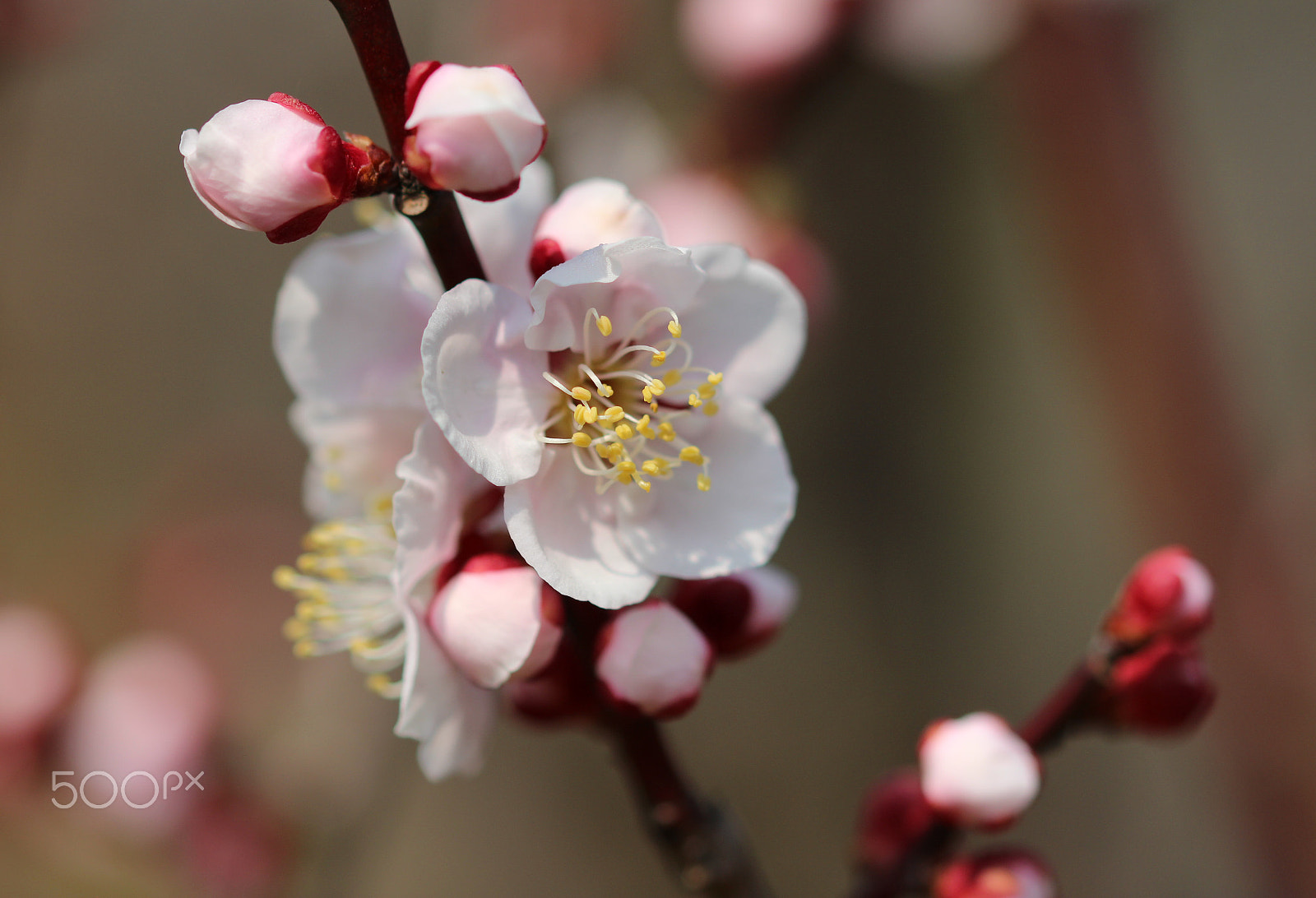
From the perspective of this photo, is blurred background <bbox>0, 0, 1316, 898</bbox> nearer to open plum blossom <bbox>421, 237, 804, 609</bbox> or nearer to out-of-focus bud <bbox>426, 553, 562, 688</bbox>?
open plum blossom <bbox>421, 237, 804, 609</bbox>

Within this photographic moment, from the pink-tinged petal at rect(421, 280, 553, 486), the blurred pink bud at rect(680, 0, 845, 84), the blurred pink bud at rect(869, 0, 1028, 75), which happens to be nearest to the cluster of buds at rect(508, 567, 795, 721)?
the pink-tinged petal at rect(421, 280, 553, 486)

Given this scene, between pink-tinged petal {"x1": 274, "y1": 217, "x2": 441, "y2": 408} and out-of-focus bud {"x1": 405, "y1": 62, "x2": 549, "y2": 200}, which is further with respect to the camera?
pink-tinged petal {"x1": 274, "y1": 217, "x2": 441, "y2": 408}

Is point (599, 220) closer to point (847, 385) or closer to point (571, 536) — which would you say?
point (571, 536)

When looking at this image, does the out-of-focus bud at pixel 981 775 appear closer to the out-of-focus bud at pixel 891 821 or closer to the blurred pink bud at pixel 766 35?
the out-of-focus bud at pixel 891 821

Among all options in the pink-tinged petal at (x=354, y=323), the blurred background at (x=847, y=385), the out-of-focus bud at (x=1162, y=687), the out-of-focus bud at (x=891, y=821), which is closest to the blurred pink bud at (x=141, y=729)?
the blurred background at (x=847, y=385)

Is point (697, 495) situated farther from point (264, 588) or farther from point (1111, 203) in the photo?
point (1111, 203)
